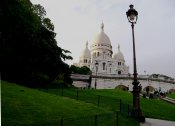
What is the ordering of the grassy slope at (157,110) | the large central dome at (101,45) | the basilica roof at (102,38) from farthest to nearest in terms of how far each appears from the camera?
the basilica roof at (102,38)
the large central dome at (101,45)
the grassy slope at (157,110)

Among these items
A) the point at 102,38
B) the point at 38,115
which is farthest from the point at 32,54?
the point at 102,38

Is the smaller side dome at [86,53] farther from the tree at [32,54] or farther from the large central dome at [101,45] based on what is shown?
the tree at [32,54]

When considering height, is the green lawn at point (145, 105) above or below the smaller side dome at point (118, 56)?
below

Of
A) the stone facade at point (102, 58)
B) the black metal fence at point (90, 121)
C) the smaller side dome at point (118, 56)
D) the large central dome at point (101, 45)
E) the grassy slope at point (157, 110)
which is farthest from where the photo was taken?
the smaller side dome at point (118, 56)

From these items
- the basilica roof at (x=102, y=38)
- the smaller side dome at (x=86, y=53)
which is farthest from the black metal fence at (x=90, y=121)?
the smaller side dome at (x=86, y=53)

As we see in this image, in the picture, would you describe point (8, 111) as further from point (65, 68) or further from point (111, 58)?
point (111, 58)

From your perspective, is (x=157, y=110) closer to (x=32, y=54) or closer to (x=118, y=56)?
(x=32, y=54)

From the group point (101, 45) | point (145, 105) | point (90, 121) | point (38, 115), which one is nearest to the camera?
point (90, 121)

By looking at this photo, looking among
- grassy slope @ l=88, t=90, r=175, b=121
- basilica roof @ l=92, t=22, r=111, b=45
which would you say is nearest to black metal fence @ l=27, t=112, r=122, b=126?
grassy slope @ l=88, t=90, r=175, b=121

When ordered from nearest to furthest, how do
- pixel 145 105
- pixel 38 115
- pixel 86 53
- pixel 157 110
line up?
pixel 38 115 < pixel 157 110 < pixel 145 105 < pixel 86 53

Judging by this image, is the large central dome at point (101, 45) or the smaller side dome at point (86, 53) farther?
Result: the smaller side dome at point (86, 53)

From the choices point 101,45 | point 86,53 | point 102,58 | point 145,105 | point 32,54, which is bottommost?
point 145,105

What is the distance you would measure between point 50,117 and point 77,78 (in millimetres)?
68235

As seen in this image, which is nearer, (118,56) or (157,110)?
(157,110)
